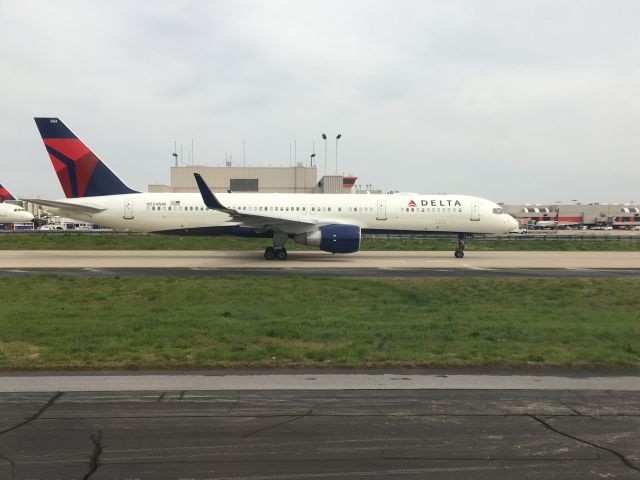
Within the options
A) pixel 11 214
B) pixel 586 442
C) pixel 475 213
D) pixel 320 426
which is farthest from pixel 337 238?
pixel 11 214

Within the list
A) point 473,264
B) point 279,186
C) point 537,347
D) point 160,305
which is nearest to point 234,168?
point 279,186

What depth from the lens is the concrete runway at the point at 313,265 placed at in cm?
2453

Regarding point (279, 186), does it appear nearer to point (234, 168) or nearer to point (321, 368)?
point (234, 168)

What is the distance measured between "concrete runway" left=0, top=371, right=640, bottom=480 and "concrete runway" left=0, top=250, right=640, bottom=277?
15253 millimetres

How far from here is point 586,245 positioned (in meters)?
46.8

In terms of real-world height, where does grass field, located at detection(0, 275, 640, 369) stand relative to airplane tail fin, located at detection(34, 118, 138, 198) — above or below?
below

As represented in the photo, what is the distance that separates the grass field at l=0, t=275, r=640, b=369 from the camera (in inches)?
392

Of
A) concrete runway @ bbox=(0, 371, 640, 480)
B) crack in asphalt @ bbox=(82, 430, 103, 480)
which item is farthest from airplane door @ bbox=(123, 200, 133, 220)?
crack in asphalt @ bbox=(82, 430, 103, 480)

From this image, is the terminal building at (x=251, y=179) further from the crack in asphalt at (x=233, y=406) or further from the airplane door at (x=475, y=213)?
the crack in asphalt at (x=233, y=406)

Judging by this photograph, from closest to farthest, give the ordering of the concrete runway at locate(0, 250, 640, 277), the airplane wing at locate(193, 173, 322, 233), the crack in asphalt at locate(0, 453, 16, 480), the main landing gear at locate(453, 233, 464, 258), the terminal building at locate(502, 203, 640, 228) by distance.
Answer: the crack in asphalt at locate(0, 453, 16, 480)
the concrete runway at locate(0, 250, 640, 277)
the airplane wing at locate(193, 173, 322, 233)
the main landing gear at locate(453, 233, 464, 258)
the terminal building at locate(502, 203, 640, 228)

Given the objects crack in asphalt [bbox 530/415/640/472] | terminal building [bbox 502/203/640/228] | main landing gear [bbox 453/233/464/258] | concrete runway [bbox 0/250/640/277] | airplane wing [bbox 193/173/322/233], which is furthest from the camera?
terminal building [bbox 502/203/640/228]

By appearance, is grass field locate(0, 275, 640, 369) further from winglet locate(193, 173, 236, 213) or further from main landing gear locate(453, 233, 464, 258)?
main landing gear locate(453, 233, 464, 258)

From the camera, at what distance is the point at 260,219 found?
29.3m

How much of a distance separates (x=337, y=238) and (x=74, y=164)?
15.7m
